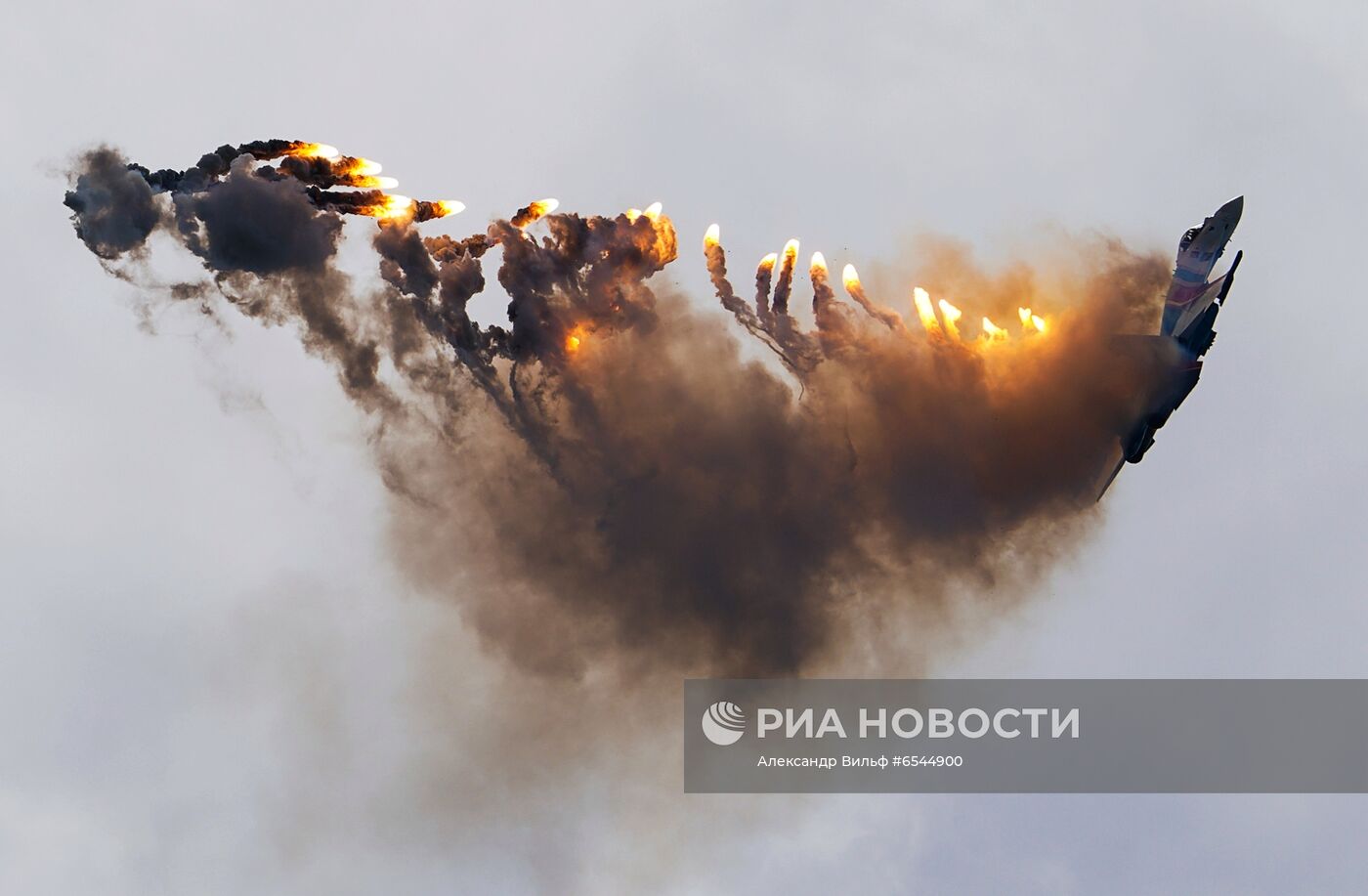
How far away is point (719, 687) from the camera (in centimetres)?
10600

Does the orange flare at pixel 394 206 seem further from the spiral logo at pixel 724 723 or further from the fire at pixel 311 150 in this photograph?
the spiral logo at pixel 724 723

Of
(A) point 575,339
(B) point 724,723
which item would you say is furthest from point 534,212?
(B) point 724,723

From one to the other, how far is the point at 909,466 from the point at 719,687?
16357 millimetres

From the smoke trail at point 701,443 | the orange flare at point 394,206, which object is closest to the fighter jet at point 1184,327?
the smoke trail at point 701,443

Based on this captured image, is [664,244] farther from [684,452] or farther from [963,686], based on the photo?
[963,686]

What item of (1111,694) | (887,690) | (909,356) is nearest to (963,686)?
(887,690)

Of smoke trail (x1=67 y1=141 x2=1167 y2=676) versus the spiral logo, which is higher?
smoke trail (x1=67 y1=141 x2=1167 y2=676)

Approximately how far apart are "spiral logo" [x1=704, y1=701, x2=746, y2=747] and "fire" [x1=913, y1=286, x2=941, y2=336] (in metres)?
23.5

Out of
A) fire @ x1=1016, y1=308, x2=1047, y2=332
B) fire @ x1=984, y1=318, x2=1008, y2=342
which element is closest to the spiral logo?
fire @ x1=984, y1=318, x2=1008, y2=342

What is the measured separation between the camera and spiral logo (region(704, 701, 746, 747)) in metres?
105

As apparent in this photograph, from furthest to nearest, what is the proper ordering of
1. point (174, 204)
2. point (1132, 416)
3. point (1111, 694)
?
point (1111, 694), point (1132, 416), point (174, 204)

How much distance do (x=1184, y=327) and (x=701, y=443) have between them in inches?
1057

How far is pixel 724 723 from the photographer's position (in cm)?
10550

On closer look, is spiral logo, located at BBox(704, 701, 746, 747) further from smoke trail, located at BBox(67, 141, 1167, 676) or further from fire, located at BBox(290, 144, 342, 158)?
fire, located at BBox(290, 144, 342, 158)
